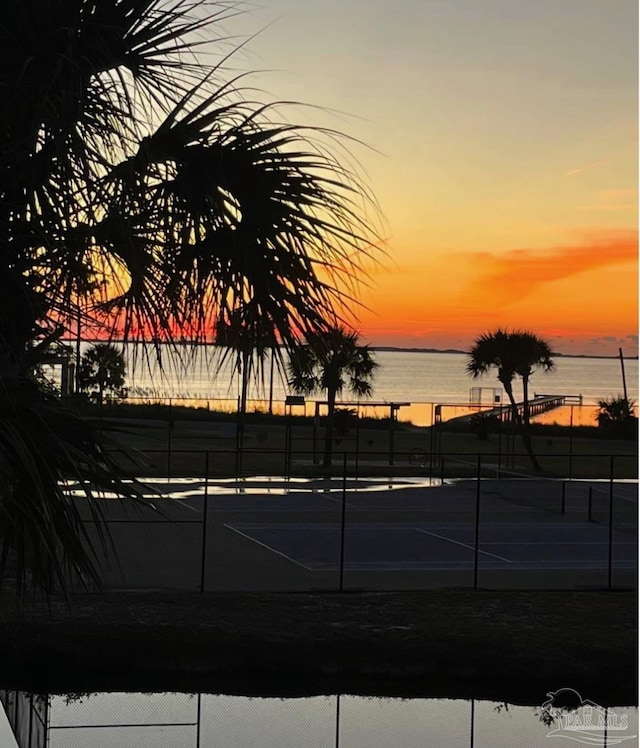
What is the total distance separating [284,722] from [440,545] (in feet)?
38.7

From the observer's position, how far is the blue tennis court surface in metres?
19.2

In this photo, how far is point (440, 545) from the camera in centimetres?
2167

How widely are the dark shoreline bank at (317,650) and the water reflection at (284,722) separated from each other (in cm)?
27

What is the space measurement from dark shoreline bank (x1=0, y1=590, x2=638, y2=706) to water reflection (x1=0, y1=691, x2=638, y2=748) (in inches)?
10.8

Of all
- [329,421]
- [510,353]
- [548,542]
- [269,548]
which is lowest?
[269,548]

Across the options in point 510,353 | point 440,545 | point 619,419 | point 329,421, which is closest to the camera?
point 440,545

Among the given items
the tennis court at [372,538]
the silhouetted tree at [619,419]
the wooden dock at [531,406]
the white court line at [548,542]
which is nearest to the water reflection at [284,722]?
the tennis court at [372,538]

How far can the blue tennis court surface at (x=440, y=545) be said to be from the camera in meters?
19.2

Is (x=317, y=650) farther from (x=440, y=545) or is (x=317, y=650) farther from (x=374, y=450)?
(x=374, y=450)

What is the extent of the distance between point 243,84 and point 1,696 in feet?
22.8

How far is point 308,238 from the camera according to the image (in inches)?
219

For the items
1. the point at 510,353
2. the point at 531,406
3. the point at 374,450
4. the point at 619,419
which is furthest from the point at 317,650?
the point at 531,406

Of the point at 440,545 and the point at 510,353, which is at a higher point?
the point at 510,353

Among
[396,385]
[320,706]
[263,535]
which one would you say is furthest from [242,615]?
[396,385]
